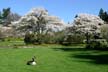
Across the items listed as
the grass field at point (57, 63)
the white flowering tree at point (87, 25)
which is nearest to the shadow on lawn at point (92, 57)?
the grass field at point (57, 63)

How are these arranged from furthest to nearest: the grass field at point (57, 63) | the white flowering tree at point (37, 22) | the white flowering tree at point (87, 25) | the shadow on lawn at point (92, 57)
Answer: the white flowering tree at point (37, 22) < the white flowering tree at point (87, 25) < the shadow on lawn at point (92, 57) < the grass field at point (57, 63)

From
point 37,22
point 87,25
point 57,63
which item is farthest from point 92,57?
point 37,22

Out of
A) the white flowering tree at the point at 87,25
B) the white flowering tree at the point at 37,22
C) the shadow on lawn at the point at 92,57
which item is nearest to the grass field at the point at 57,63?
the shadow on lawn at the point at 92,57

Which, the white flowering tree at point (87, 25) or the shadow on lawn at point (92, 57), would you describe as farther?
the white flowering tree at point (87, 25)

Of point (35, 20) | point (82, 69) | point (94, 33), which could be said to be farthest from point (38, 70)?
point (35, 20)

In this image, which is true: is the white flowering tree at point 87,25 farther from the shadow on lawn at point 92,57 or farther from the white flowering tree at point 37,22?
the shadow on lawn at point 92,57

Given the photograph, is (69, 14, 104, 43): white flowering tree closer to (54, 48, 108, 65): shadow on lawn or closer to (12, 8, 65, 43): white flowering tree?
(12, 8, 65, 43): white flowering tree

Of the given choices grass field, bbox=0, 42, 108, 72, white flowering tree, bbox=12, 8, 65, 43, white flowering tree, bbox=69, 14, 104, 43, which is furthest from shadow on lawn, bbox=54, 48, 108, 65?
white flowering tree, bbox=12, 8, 65, 43

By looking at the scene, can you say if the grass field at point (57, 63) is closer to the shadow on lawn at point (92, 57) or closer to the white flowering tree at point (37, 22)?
the shadow on lawn at point (92, 57)

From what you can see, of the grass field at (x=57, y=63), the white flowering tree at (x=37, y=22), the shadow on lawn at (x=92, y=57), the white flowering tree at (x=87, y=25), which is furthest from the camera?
the white flowering tree at (x=37, y=22)

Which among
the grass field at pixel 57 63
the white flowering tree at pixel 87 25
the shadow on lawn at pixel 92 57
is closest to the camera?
the grass field at pixel 57 63

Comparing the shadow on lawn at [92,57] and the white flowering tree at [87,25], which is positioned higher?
the white flowering tree at [87,25]

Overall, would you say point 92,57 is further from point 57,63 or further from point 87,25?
point 87,25

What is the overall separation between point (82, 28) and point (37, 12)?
13.3 metres
